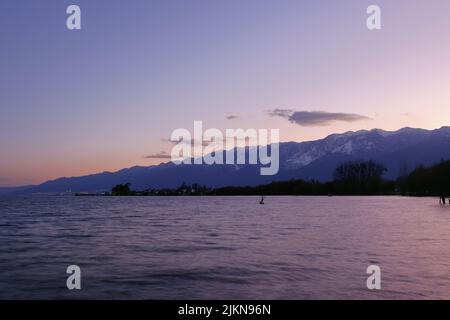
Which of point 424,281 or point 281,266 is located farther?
point 281,266

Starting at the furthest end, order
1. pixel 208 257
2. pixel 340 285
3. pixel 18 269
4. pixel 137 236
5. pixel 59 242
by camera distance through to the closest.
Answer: pixel 137 236, pixel 59 242, pixel 208 257, pixel 18 269, pixel 340 285

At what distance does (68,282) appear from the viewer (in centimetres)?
3116

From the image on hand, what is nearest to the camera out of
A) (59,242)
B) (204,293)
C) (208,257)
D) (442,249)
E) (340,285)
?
(204,293)
